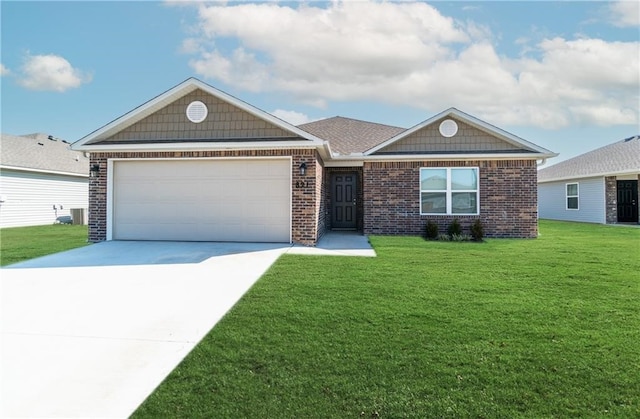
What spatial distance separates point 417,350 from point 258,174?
7.66m

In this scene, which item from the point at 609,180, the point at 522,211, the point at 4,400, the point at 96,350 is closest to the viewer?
the point at 4,400

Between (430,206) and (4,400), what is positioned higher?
(430,206)

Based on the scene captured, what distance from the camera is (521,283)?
5848 mm

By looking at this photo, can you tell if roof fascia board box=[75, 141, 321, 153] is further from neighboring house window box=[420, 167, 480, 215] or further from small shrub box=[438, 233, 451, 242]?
small shrub box=[438, 233, 451, 242]

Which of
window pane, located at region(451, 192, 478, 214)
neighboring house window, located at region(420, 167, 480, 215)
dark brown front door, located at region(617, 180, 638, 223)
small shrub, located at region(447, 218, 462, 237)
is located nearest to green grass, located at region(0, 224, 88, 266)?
neighboring house window, located at region(420, 167, 480, 215)

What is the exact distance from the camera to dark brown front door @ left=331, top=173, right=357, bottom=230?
1378 cm

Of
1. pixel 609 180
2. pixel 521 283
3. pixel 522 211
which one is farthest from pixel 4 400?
pixel 609 180

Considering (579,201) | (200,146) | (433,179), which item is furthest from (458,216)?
(579,201)

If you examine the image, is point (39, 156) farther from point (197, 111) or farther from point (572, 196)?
point (572, 196)

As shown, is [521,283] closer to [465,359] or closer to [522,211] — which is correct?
[465,359]

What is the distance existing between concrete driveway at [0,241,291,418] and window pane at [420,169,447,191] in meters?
6.27

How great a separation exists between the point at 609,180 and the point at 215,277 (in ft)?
66.8

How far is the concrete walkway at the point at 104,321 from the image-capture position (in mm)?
A: 2816

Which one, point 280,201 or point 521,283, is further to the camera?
point 280,201
